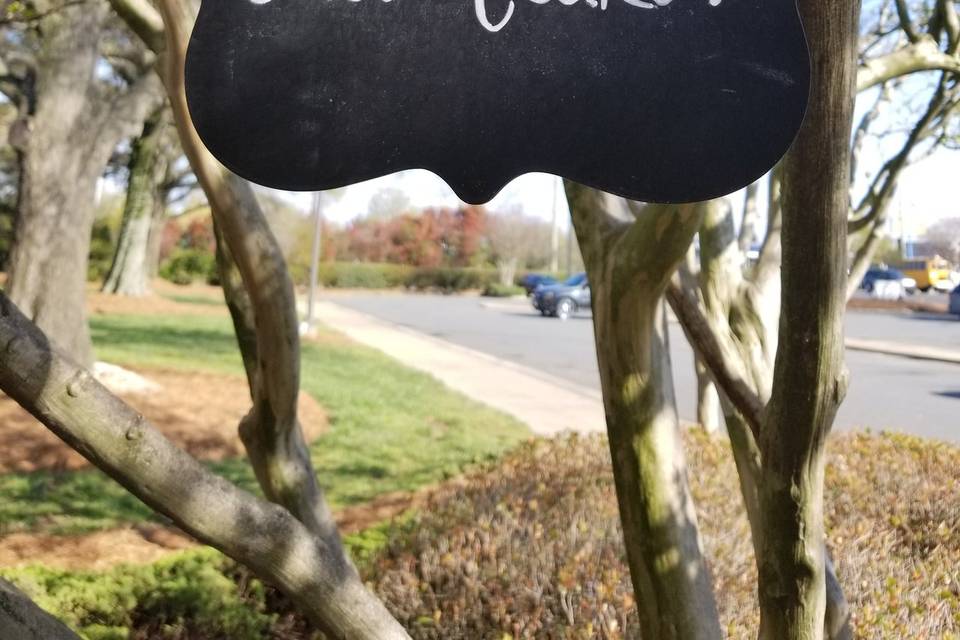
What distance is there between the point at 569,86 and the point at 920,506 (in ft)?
→ 14.1

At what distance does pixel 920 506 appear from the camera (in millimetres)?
4723

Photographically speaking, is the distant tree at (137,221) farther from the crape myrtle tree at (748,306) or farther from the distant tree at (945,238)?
the distant tree at (945,238)

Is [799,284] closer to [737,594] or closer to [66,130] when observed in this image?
[737,594]

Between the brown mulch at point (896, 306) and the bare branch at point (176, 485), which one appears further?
the brown mulch at point (896, 306)

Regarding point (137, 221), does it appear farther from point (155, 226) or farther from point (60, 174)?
point (60, 174)

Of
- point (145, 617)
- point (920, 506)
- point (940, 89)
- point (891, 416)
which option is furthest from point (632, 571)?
point (891, 416)

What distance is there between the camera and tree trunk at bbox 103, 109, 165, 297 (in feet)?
80.6

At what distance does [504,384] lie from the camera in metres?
13.3

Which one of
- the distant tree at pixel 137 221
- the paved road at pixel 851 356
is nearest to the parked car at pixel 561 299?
the paved road at pixel 851 356

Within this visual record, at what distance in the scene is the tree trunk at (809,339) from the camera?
57.8 inches

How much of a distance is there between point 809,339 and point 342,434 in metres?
7.68

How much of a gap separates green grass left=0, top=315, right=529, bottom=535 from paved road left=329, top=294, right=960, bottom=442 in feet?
9.40

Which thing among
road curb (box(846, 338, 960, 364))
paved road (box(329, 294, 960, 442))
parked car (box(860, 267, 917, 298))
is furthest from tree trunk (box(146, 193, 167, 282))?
parked car (box(860, 267, 917, 298))

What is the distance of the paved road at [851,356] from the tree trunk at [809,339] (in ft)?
24.7
